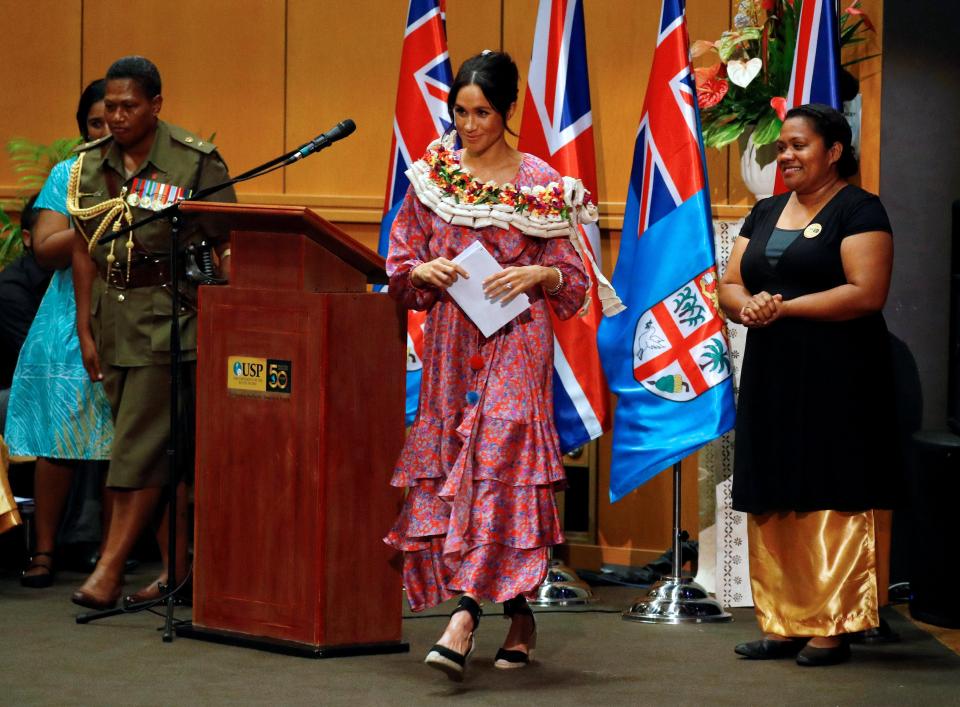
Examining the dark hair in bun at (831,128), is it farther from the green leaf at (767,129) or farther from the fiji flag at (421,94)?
the fiji flag at (421,94)

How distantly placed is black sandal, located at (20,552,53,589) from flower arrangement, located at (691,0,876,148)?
8.94 ft

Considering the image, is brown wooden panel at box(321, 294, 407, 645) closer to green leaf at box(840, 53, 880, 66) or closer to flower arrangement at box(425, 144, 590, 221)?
flower arrangement at box(425, 144, 590, 221)

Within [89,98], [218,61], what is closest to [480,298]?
[89,98]

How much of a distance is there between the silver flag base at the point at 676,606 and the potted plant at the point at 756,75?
4.44ft

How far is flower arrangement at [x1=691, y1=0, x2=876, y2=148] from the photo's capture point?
4812 millimetres

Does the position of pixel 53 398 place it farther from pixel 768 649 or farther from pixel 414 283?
pixel 768 649

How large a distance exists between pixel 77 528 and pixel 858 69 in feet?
10.9

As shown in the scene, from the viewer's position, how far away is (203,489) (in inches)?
161

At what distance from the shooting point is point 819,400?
3.99 metres

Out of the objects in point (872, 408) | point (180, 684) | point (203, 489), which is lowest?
point (180, 684)

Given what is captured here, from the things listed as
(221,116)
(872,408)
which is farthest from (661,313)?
(221,116)

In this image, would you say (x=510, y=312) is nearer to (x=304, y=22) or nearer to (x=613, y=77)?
(x=613, y=77)

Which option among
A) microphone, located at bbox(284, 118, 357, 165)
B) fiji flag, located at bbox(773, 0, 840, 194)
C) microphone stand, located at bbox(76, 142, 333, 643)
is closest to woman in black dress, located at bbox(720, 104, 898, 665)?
fiji flag, located at bbox(773, 0, 840, 194)

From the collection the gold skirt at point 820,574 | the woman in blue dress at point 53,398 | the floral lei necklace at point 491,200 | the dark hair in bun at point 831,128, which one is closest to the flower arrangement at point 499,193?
the floral lei necklace at point 491,200
